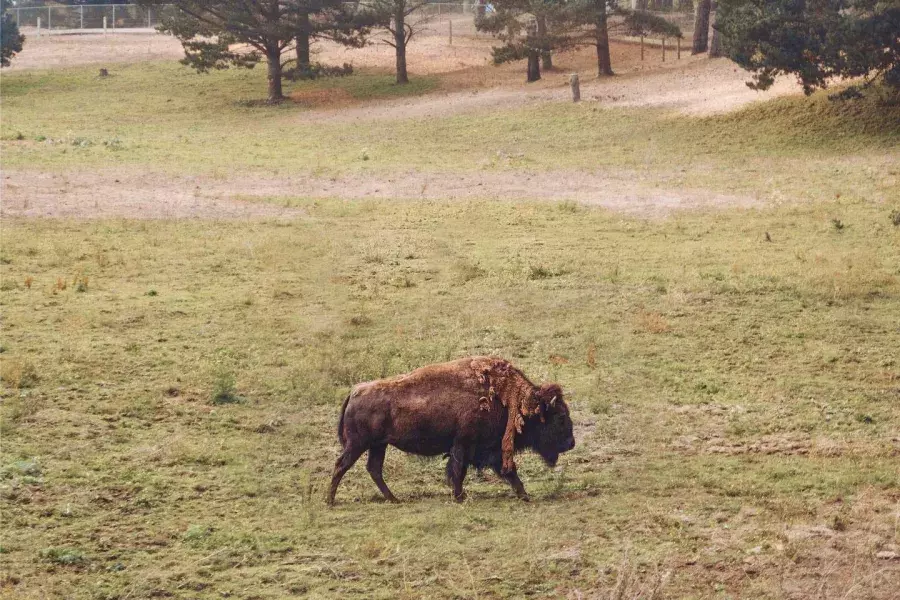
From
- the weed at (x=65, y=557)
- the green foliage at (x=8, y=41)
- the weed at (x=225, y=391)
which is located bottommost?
the weed at (x=65, y=557)

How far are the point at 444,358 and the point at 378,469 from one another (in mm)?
4457

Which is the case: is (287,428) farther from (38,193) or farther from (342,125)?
(342,125)

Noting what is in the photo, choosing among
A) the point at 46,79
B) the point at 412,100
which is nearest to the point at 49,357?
the point at 412,100

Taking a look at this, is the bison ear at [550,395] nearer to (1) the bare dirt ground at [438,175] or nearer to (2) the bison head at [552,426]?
(2) the bison head at [552,426]

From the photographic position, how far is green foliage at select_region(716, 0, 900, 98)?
28734mm

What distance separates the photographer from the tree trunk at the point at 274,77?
153 ft

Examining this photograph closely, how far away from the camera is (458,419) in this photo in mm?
9789

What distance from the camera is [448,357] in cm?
1438

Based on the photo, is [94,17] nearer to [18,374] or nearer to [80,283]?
[80,283]

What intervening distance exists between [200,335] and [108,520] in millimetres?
6031

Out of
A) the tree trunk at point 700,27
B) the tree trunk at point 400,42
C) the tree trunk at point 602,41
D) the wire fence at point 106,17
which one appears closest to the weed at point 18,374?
the tree trunk at point 602,41

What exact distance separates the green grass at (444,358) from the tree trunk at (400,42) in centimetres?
2567

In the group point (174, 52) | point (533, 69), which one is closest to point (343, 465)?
point (533, 69)

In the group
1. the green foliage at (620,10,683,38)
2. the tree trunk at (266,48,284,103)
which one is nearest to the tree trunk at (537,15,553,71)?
the green foliage at (620,10,683,38)
